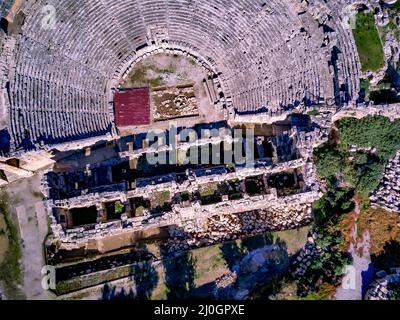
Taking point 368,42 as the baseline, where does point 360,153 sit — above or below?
below

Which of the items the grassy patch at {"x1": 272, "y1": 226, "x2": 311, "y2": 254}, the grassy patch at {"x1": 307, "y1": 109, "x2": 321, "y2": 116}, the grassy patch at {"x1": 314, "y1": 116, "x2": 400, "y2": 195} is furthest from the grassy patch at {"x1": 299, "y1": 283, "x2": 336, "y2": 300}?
Answer: the grassy patch at {"x1": 307, "y1": 109, "x2": 321, "y2": 116}

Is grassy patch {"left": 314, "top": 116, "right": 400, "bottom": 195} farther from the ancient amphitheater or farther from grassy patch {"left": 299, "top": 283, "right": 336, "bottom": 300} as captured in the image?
grassy patch {"left": 299, "top": 283, "right": 336, "bottom": 300}

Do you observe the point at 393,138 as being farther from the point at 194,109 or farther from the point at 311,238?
the point at 194,109

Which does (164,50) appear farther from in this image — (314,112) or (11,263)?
(11,263)

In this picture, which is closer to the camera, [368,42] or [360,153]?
[368,42]

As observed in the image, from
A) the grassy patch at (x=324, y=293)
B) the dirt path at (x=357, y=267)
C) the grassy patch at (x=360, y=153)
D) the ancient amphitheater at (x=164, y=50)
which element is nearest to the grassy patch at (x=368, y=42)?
the ancient amphitheater at (x=164, y=50)

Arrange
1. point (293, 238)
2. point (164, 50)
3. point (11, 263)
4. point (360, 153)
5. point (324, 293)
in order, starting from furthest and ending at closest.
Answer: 1. point (164, 50)
2. point (360, 153)
3. point (293, 238)
4. point (11, 263)
5. point (324, 293)

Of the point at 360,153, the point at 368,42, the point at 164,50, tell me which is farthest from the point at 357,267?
the point at 164,50

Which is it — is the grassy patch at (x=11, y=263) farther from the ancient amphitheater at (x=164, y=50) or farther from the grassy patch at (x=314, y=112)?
the grassy patch at (x=314, y=112)
